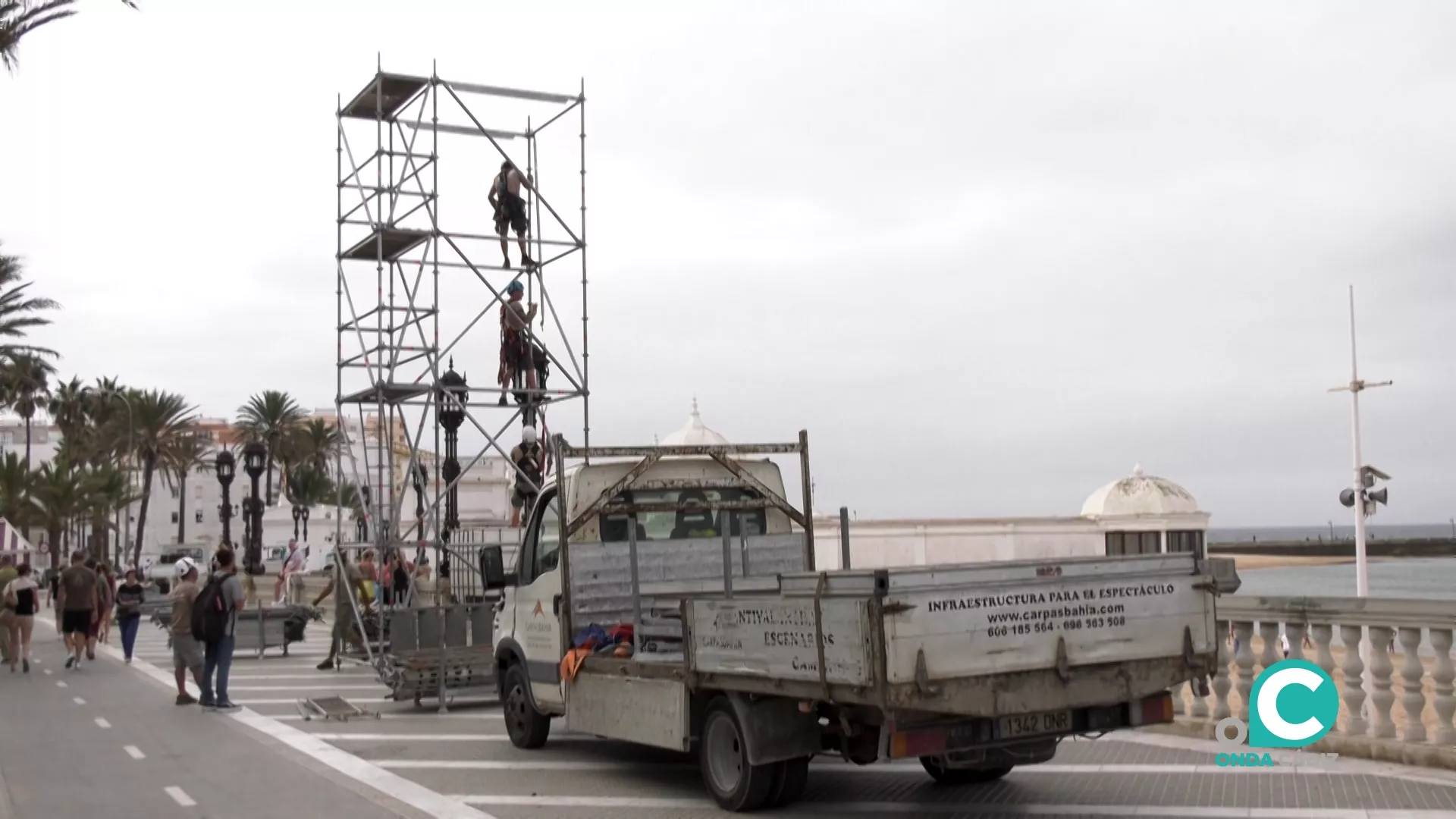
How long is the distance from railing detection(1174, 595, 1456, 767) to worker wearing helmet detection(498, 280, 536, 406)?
1125 centimetres

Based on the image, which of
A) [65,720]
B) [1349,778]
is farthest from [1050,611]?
[65,720]

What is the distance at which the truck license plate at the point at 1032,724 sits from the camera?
7.85 meters

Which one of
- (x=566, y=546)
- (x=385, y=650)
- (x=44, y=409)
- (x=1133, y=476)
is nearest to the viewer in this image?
(x=566, y=546)

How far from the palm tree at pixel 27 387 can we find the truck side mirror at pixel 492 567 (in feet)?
163

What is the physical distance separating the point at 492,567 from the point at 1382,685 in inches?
269

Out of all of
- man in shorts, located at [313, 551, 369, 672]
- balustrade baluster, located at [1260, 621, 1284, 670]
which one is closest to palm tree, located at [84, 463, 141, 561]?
man in shorts, located at [313, 551, 369, 672]

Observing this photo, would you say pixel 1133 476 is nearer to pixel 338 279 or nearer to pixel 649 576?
pixel 338 279

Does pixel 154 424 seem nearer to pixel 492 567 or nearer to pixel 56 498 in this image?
pixel 56 498

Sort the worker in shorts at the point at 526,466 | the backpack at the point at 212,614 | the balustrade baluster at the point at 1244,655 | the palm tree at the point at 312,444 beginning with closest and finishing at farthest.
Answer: the balustrade baluster at the point at 1244,655
the backpack at the point at 212,614
the worker in shorts at the point at 526,466
the palm tree at the point at 312,444

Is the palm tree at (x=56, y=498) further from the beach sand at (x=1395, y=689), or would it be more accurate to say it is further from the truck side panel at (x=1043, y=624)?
the truck side panel at (x=1043, y=624)

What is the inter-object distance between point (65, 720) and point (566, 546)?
299 inches

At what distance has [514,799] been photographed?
31.1 feet

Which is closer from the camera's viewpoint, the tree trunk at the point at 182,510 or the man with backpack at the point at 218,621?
the man with backpack at the point at 218,621

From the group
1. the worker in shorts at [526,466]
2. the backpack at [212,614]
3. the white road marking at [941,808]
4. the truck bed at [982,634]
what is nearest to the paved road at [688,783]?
the white road marking at [941,808]
